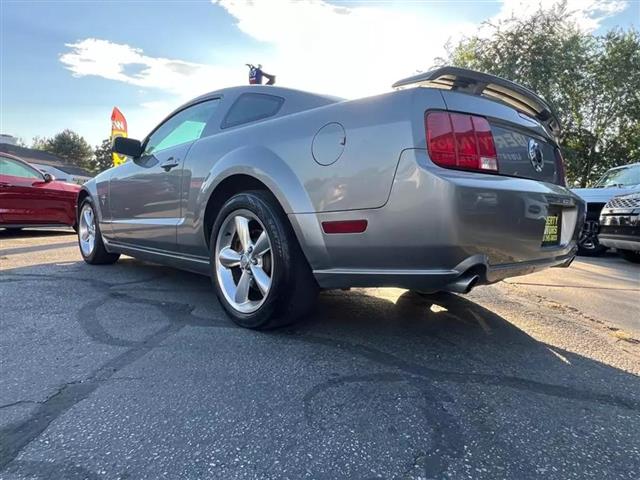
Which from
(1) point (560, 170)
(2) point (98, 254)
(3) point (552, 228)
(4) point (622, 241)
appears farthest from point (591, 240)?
(2) point (98, 254)

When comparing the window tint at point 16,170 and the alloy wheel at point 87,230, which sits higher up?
the window tint at point 16,170

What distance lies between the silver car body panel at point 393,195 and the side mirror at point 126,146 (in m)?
1.59

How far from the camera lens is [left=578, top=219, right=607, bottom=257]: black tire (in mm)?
8320

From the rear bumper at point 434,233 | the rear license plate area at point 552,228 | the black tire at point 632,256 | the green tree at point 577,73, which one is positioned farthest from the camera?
the green tree at point 577,73

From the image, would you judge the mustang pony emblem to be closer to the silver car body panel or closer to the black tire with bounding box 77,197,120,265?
the silver car body panel

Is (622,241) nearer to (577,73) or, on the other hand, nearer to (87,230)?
(87,230)

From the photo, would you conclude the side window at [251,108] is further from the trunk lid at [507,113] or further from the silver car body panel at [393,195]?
the trunk lid at [507,113]

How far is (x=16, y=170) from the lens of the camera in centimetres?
755

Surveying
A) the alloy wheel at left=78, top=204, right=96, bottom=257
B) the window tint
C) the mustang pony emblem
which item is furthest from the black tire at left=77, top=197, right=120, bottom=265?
the mustang pony emblem

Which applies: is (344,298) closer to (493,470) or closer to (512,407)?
(512,407)

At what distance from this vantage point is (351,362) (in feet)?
7.61

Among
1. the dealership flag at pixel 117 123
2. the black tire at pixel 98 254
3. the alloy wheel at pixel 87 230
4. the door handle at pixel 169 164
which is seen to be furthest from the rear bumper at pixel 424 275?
the dealership flag at pixel 117 123

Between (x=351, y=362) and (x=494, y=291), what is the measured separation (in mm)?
2458

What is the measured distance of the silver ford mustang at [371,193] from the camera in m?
2.10
